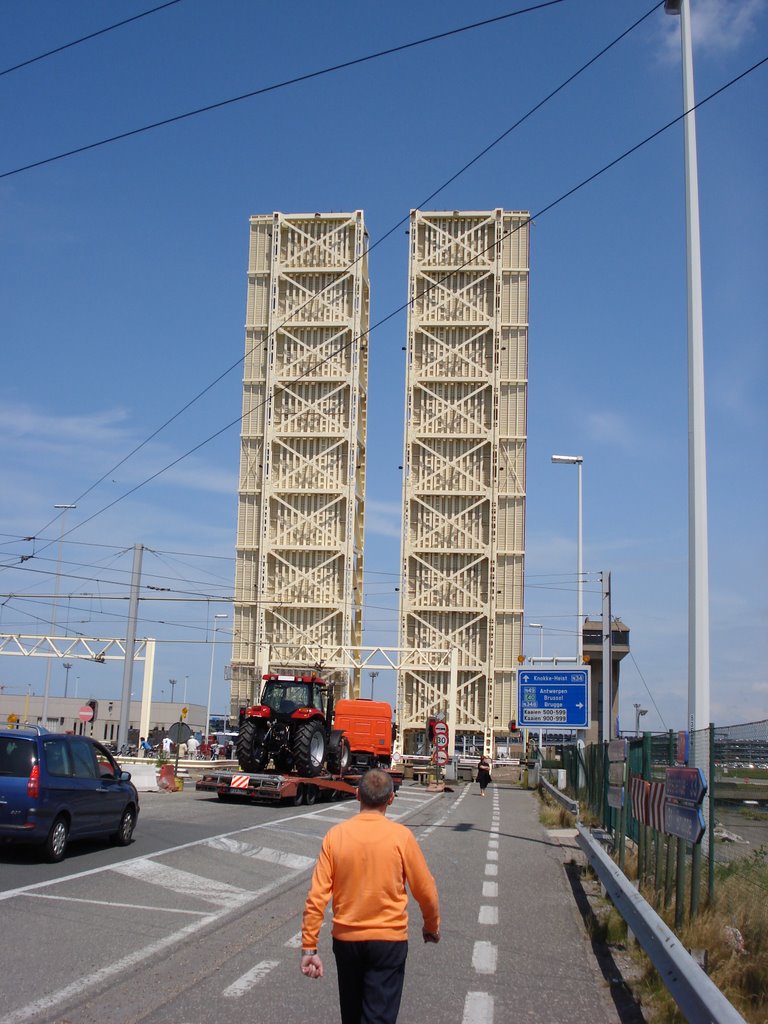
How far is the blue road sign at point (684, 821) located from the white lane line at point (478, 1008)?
182cm

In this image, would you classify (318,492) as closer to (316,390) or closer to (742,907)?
(316,390)

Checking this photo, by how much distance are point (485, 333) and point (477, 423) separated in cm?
391

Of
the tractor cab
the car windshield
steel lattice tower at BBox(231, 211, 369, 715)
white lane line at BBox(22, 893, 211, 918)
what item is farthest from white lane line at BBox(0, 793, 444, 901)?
steel lattice tower at BBox(231, 211, 369, 715)

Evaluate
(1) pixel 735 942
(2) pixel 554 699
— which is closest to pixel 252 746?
(2) pixel 554 699

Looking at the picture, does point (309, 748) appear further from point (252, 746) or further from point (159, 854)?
point (159, 854)

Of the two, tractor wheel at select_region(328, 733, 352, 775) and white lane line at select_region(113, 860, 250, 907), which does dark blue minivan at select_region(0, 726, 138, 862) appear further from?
tractor wheel at select_region(328, 733, 352, 775)

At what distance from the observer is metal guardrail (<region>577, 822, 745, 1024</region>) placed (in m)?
4.71

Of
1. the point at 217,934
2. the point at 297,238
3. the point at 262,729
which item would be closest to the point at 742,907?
the point at 217,934

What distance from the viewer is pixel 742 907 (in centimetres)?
779

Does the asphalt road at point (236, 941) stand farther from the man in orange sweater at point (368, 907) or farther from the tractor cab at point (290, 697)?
the tractor cab at point (290, 697)

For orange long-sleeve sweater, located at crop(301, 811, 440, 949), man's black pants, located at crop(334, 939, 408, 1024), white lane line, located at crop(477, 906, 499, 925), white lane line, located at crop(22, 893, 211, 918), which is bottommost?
white lane line, located at crop(477, 906, 499, 925)

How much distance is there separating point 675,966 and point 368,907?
2049 mm

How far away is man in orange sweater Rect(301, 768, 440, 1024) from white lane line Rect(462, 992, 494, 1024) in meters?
1.65

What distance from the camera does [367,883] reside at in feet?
15.0
